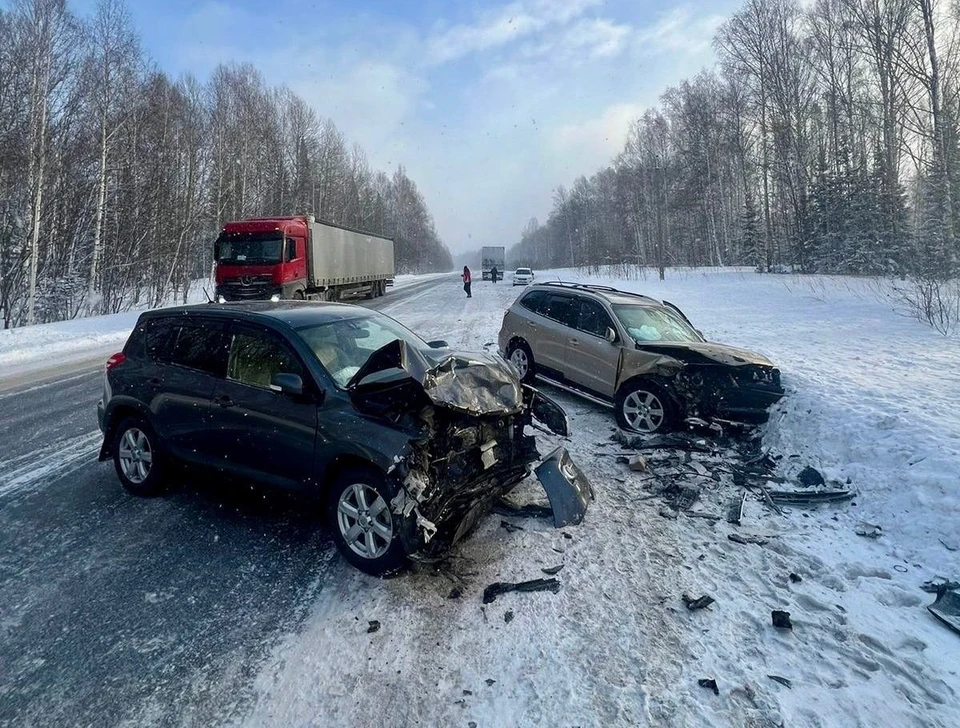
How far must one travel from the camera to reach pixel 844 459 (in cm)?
528

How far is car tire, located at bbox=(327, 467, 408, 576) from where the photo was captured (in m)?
3.38

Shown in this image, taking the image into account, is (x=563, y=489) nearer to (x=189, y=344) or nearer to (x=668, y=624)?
(x=668, y=624)

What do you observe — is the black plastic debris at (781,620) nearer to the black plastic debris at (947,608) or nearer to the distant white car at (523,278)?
the black plastic debris at (947,608)

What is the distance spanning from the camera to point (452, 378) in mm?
3855

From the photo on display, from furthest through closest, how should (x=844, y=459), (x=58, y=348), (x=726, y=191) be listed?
(x=726, y=191) → (x=58, y=348) → (x=844, y=459)

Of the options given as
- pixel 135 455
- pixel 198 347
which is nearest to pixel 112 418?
pixel 135 455

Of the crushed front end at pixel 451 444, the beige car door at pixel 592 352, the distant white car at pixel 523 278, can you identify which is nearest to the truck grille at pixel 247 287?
the beige car door at pixel 592 352

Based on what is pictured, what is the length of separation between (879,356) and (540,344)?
5.93 metres

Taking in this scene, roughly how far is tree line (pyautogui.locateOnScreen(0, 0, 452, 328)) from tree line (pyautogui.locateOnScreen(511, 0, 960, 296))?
94.4 ft

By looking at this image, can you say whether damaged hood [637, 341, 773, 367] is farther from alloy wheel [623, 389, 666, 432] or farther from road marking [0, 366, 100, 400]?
road marking [0, 366, 100, 400]

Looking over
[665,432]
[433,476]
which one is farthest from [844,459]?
[433,476]

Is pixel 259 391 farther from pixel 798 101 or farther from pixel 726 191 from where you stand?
pixel 726 191

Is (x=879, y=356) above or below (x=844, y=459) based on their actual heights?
above

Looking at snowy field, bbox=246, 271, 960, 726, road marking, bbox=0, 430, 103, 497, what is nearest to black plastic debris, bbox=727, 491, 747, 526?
snowy field, bbox=246, 271, 960, 726
